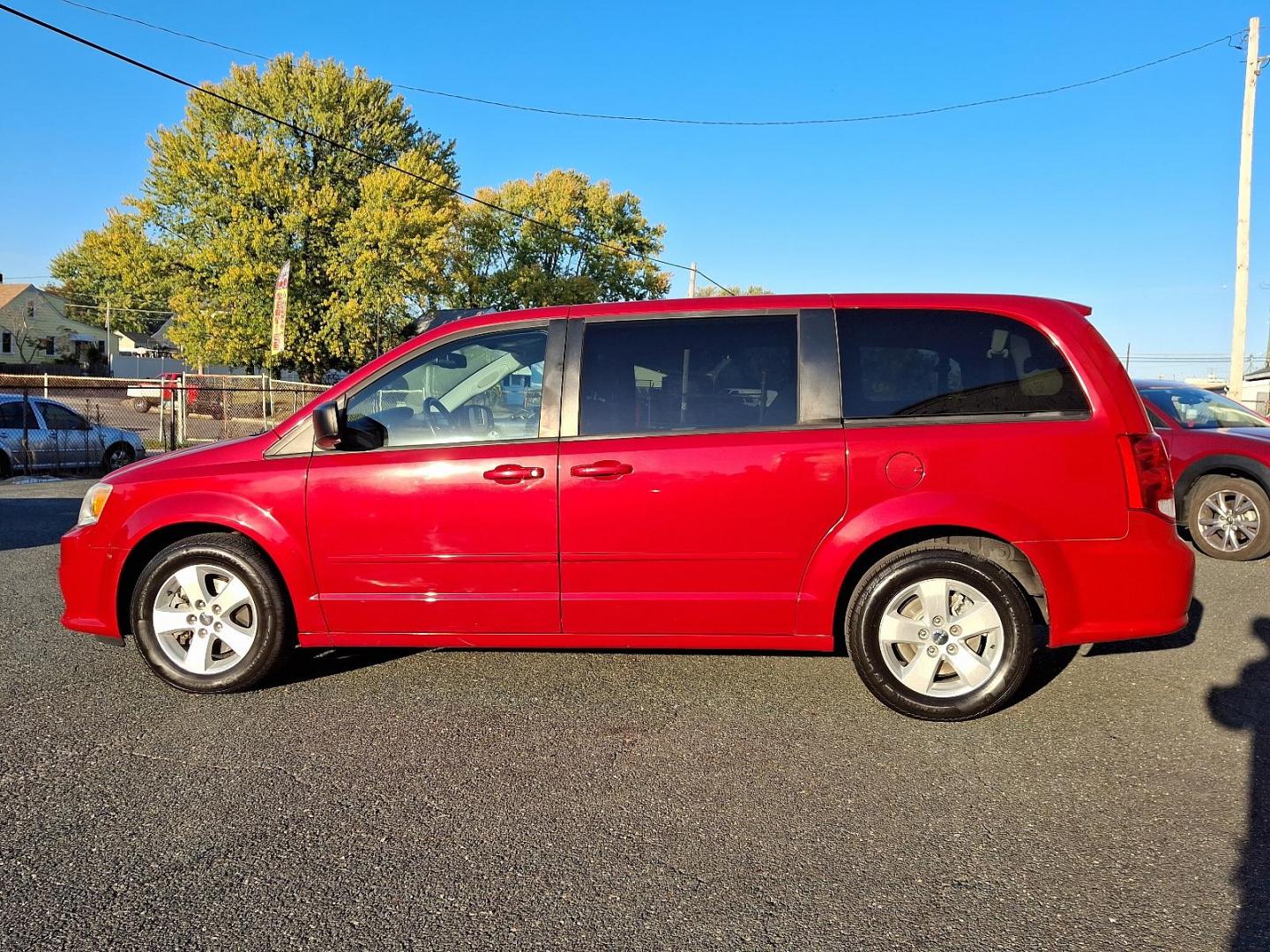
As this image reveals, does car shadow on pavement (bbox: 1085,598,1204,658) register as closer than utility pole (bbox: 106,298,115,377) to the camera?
Yes

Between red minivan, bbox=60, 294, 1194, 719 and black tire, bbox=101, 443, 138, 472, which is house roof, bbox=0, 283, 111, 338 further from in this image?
red minivan, bbox=60, 294, 1194, 719

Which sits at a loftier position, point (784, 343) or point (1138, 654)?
point (784, 343)

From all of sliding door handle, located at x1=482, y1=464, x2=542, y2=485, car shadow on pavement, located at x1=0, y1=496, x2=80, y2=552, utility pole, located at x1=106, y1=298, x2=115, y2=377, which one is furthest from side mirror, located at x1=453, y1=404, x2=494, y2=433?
utility pole, located at x1=106, y1=298, x2=115, y2=377

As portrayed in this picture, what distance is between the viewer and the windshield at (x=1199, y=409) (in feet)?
26.3

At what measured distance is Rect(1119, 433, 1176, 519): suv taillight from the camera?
147 inches

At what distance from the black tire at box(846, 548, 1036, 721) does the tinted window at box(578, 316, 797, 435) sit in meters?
0.79

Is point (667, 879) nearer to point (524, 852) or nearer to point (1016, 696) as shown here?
point (524, 852)

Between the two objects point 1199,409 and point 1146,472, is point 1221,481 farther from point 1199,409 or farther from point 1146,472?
point 1146,472

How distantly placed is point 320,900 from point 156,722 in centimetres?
178

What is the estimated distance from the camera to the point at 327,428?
13.0ft

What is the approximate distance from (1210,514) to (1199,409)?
3.40ft

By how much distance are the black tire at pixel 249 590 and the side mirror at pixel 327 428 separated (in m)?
0.62

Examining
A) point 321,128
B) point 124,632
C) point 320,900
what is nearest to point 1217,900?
point 320,900

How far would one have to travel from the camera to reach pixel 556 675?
444 centimetres
